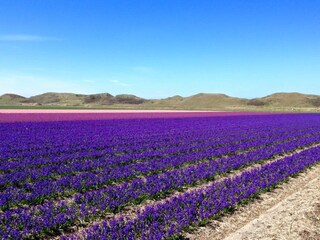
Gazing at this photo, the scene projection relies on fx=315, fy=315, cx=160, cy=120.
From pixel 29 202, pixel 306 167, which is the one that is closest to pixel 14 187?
pixel 29 202

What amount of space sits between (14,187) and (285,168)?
10.3 m

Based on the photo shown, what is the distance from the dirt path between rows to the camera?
695 centimetres

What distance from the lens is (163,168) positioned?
1298 centimetres

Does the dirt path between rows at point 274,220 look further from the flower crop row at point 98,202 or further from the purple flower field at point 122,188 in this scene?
the flower crop row at point 98,202

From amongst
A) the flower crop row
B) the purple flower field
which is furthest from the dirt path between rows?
the flower crop row

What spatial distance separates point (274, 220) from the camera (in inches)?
306

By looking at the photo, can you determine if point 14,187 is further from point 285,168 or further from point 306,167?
point 306,167

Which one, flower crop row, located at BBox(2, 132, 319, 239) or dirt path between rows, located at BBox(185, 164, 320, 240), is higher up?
flower crop row, located at BBox(2, 132, 319, 239)

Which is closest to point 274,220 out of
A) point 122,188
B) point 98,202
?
point 122,188

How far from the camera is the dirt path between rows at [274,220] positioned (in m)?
6.95

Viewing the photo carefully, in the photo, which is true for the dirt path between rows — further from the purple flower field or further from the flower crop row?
the flower crop row

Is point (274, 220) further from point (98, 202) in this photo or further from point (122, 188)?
point (98, 202)

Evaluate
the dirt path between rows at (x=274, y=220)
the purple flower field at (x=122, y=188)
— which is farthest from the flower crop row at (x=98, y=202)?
the dirt path between rows at (x=274, y=220)

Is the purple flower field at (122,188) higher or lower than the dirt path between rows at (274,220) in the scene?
higher
